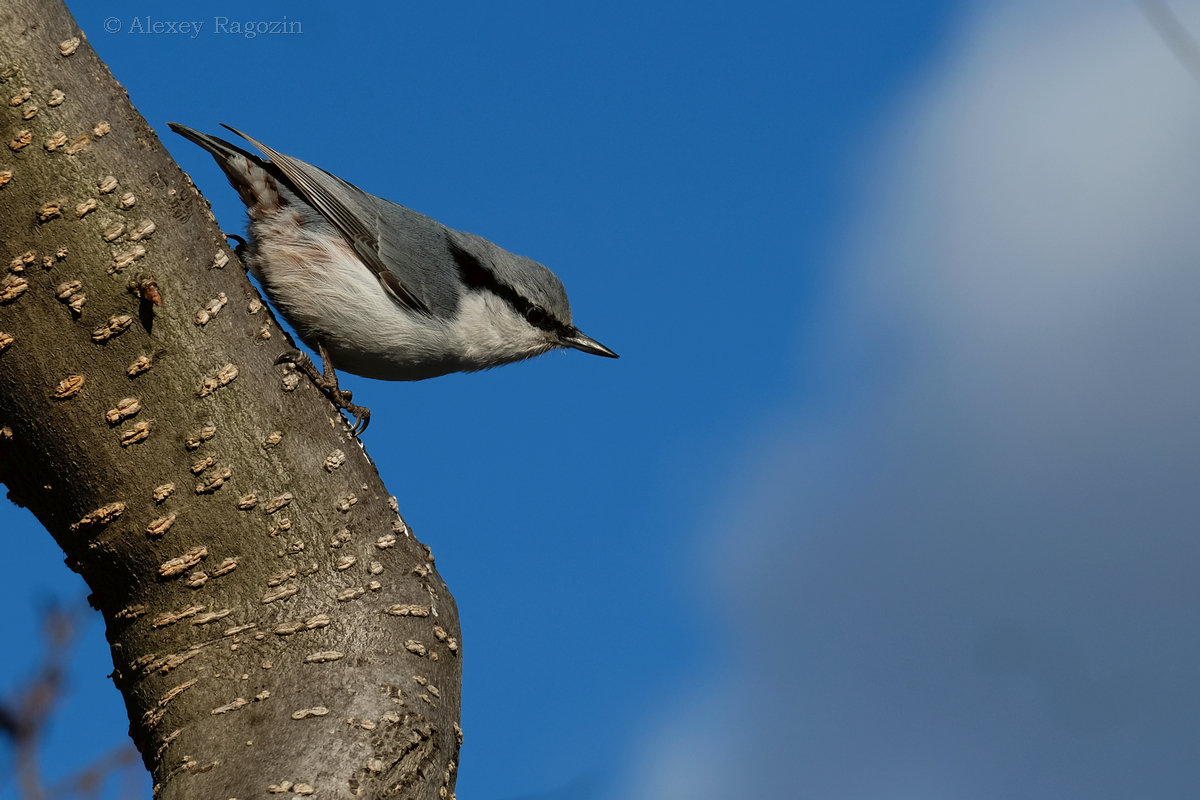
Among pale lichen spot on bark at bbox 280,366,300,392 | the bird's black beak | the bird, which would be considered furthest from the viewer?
the bird's black beak

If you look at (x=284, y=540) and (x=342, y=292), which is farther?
(x=342, y=292)

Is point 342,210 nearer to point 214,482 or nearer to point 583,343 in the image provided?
point 583,343

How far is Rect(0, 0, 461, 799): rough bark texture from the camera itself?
1.78 meters

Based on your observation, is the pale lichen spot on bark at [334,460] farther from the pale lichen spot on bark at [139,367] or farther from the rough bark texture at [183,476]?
the pale lichen spot on bark at [139,367]

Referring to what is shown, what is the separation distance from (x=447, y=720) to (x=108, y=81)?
4.29ft

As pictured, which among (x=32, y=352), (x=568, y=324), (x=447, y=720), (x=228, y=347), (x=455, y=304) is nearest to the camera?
(x=32, y=352)

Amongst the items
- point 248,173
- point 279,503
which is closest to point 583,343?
point 248,173

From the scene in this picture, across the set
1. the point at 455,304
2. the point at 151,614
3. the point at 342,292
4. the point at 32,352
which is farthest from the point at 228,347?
the point at 455,304

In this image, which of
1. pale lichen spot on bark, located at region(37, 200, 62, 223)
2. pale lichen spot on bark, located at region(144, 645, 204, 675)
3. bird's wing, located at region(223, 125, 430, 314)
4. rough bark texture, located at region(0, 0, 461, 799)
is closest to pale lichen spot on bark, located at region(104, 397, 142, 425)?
rough bark texture, located at region(0, 0, 461, 799)

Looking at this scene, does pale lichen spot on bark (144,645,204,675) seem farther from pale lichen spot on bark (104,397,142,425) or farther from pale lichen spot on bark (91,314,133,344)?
pale lichen spot on bark (91,314,133,344)

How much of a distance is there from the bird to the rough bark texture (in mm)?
809

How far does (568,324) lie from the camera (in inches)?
159

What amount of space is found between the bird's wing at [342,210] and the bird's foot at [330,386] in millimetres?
287

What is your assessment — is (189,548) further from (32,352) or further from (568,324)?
(568,324)
